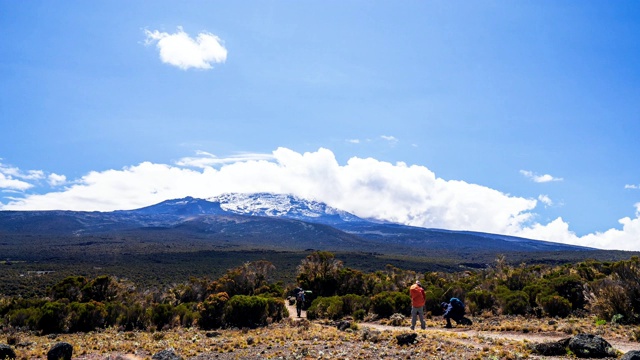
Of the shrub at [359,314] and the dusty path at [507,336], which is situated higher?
the dusty path at [507,336]

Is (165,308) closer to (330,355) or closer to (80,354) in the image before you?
(80,354)

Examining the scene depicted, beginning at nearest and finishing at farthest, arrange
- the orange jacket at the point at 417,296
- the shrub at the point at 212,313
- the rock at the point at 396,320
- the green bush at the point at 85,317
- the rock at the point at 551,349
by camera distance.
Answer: the rock at the point at 551,349
the orange jacket at the point at 417,296
the rock at the point at 396,320
the green bush at the point at 85,317
the shrub at the point at 212,313

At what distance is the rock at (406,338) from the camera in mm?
13000

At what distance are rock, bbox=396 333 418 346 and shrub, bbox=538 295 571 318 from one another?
9.11 meters

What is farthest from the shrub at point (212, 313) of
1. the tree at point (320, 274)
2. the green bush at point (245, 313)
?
the tree at point (320, 274)

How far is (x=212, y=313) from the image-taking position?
74.0ft

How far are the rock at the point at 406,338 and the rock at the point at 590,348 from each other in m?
4.18

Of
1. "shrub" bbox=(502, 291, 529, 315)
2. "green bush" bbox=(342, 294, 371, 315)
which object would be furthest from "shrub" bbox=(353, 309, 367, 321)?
"shrub" bbox=(502, 291, 529, 315)

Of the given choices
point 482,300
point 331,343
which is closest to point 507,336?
point 331,343

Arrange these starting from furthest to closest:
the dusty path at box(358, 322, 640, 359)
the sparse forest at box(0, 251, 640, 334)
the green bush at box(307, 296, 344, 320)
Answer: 1. the green bush at box(307, 296, 344, 320)
2. the sparse forest at box(0, 251, 640, 334)
3. the dusty path at box(358, 322, 640, 359)

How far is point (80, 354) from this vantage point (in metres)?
14.7

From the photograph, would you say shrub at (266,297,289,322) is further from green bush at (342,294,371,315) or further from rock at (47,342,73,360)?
rock at (47,342,73,360)

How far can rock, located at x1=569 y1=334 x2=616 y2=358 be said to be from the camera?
35.0 feet

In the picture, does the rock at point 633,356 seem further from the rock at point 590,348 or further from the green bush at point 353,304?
the green bush at point 353,304
